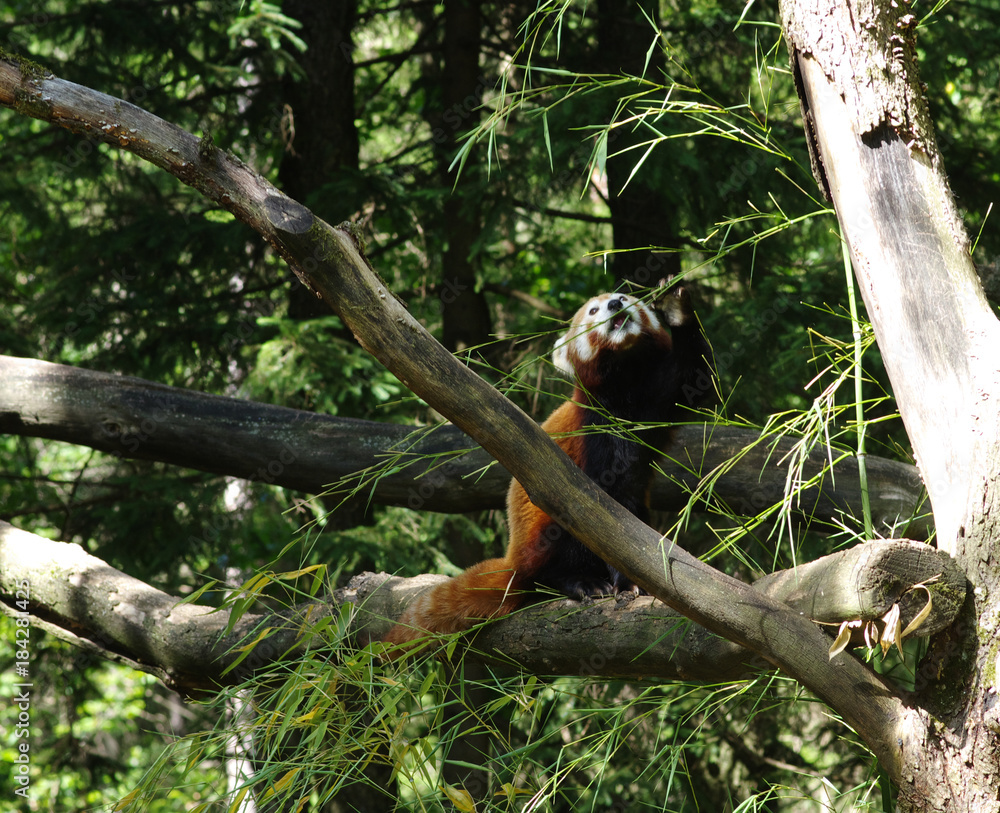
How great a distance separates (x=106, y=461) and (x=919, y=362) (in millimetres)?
6661

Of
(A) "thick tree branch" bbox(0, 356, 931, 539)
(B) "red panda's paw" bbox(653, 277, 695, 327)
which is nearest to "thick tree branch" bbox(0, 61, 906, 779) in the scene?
(B) "red panda's paw" bbox(653, 277, 695, 327)

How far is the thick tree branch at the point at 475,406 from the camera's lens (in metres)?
1.60

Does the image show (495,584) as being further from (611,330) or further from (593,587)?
(611,330)

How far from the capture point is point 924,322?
5.43 ft

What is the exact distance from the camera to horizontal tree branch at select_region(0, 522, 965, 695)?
4.96ft

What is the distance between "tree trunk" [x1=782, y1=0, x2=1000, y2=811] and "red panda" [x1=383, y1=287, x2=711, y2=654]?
1.20 m

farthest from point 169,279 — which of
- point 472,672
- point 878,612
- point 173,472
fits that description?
point 878,612

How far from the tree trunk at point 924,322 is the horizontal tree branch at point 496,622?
0.12 m

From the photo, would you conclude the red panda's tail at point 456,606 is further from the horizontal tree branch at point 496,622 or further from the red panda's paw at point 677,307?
the red panda's paw at point 677,307

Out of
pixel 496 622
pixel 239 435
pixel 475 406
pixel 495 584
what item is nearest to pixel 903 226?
pixel 475 406

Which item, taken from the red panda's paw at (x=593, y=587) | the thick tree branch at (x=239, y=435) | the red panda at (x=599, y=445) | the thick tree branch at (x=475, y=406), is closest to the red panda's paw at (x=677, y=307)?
the red panda at (x=599, y=445)

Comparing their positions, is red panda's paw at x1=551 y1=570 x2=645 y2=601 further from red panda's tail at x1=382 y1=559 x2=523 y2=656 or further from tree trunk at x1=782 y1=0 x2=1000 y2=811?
tree trunk at x1=782 y1=0 x2=1000 y2=811

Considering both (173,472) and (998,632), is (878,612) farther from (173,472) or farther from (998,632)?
(173,472)

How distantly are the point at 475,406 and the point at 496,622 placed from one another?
1.20 m
